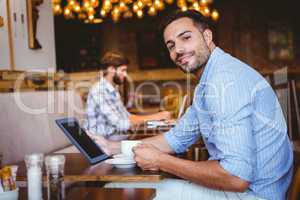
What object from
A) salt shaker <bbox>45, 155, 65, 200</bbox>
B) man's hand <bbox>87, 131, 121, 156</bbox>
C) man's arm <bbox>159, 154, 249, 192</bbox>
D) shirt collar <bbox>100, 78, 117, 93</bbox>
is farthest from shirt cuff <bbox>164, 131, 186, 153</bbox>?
shirt collar <bbox>100, 78, 117, 93</bbox>

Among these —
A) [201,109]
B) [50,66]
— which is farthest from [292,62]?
[201,109]

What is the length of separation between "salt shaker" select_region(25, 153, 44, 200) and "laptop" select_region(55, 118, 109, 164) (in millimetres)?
459

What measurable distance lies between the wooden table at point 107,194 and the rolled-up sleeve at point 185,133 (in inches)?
25.1

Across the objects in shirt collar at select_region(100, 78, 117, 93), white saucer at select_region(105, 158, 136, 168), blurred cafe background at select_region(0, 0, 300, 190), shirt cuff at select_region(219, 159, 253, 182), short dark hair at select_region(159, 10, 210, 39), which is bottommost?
white saucer at select_region(105, 158, 136, 168)

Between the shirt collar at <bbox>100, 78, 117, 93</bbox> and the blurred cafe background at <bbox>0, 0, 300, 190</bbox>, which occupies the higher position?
the blurred cafe background at <bbox>0, 0, 300, 190</bbox>

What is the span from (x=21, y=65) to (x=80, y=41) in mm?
7373

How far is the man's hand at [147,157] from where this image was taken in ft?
5.17

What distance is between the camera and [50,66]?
406 centimetres

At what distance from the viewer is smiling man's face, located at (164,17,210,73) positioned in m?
1.73

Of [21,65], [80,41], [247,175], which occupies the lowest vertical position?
[247,175]

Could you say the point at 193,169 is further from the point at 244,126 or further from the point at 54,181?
the point at 54,181

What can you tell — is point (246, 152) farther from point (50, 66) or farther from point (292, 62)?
point (292, 62)

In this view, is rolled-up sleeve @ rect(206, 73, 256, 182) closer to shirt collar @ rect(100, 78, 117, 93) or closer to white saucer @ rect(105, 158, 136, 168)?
white saucer @ rect(105, 158, 136, 168)

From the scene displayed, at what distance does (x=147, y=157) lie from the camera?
62.6 inches
